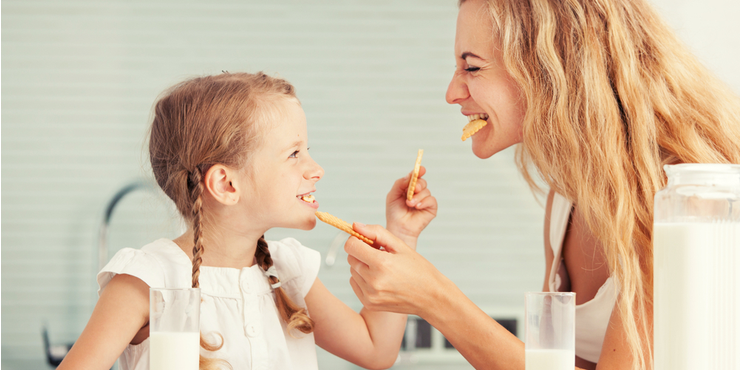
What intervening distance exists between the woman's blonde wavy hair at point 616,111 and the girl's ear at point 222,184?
621mm

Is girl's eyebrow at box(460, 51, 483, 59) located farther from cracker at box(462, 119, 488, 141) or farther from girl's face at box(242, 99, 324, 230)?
girl's face at box(242, 99, 324, 230)

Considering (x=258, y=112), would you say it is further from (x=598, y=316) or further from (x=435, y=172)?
(x=435, y=172)

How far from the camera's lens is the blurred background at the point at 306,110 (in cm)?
283

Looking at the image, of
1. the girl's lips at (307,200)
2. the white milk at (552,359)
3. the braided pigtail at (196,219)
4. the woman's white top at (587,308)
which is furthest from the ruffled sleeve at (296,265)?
the white milk at (552,359)

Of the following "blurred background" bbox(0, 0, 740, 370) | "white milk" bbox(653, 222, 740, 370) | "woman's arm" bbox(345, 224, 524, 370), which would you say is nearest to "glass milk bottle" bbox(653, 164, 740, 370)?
"white milk" bbox(653, 222, 740, 370)

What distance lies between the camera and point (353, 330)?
4.33ft

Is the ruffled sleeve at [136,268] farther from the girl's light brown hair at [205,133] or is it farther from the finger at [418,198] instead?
the finger at [418,198]

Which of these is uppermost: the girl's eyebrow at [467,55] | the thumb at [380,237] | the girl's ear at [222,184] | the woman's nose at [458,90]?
the girl's eyebrow at [467,55]

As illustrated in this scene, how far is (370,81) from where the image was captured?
290 centimetres

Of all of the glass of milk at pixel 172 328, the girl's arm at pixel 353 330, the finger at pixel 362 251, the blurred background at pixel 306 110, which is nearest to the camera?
the glass of milk at pixel 172 328

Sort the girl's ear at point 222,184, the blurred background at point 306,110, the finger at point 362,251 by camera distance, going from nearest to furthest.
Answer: the finger at point 362,251 < the girl's ear at point 222,184 < the blurred background at point 306,110

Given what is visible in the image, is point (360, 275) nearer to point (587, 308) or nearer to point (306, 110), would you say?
point (587, 308)

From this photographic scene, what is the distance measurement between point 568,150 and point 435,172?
1.78m

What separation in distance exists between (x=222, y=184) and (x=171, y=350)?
22.8 inches
